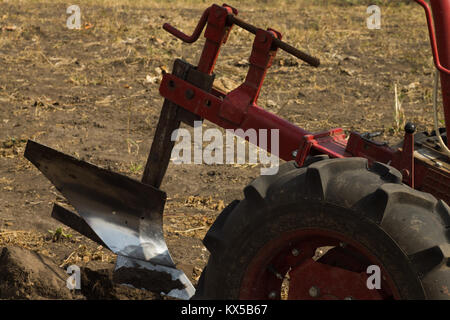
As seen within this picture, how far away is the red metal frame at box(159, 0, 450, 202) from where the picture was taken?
267 cm

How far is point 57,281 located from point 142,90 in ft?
15.0

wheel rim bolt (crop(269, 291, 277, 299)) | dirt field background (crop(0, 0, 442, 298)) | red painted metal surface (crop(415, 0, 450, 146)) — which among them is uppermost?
red painted metal surface (crop(415, 0, 450, 146))

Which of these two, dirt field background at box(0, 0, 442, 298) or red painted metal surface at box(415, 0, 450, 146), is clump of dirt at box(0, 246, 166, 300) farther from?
red painted metal surface at box(415, 0, 450, 146)

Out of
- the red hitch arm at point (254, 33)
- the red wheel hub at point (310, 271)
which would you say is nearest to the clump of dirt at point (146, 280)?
the red wheel hub at point (310, 271)

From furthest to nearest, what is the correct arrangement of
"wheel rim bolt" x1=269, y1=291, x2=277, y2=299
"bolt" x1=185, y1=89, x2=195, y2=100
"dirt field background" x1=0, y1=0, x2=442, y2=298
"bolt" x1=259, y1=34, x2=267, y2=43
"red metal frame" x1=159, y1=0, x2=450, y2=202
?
"dirt field background" x1=0, y1=0, x2=442, y2=298 → "bolt" x1=185, y1=89, x2=195, y2=100 → "bolt" x1=259, y1=34, x2=267, y2=43 → "red metal frame" x1=159, y1=0, x2=450, y2=202 → "wheel rim bolt" x1=269, y1=291, x2=277, y2=299

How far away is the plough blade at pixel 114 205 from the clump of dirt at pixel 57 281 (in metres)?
0.09

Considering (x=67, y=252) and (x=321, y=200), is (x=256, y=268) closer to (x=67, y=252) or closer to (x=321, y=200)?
(x=321, y=200)

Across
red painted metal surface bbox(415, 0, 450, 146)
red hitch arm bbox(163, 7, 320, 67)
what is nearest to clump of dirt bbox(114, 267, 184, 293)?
red hitch arm bbox(163, 7, 320, 67)

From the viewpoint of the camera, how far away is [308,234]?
7.32 feet

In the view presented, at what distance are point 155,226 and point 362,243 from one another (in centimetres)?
155

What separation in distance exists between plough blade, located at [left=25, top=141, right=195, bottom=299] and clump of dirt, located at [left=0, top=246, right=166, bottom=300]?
0.09 meters

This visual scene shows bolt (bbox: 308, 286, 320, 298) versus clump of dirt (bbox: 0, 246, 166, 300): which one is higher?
bolt (bbox: 308, 286, 320, 298)

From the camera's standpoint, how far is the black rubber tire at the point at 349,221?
2080 mm

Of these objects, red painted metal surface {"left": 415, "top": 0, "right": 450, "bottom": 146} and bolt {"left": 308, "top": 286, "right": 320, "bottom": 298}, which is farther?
red painted metal surface {"left": 415, "top": 0, "right": 450, "bottom": 146}
